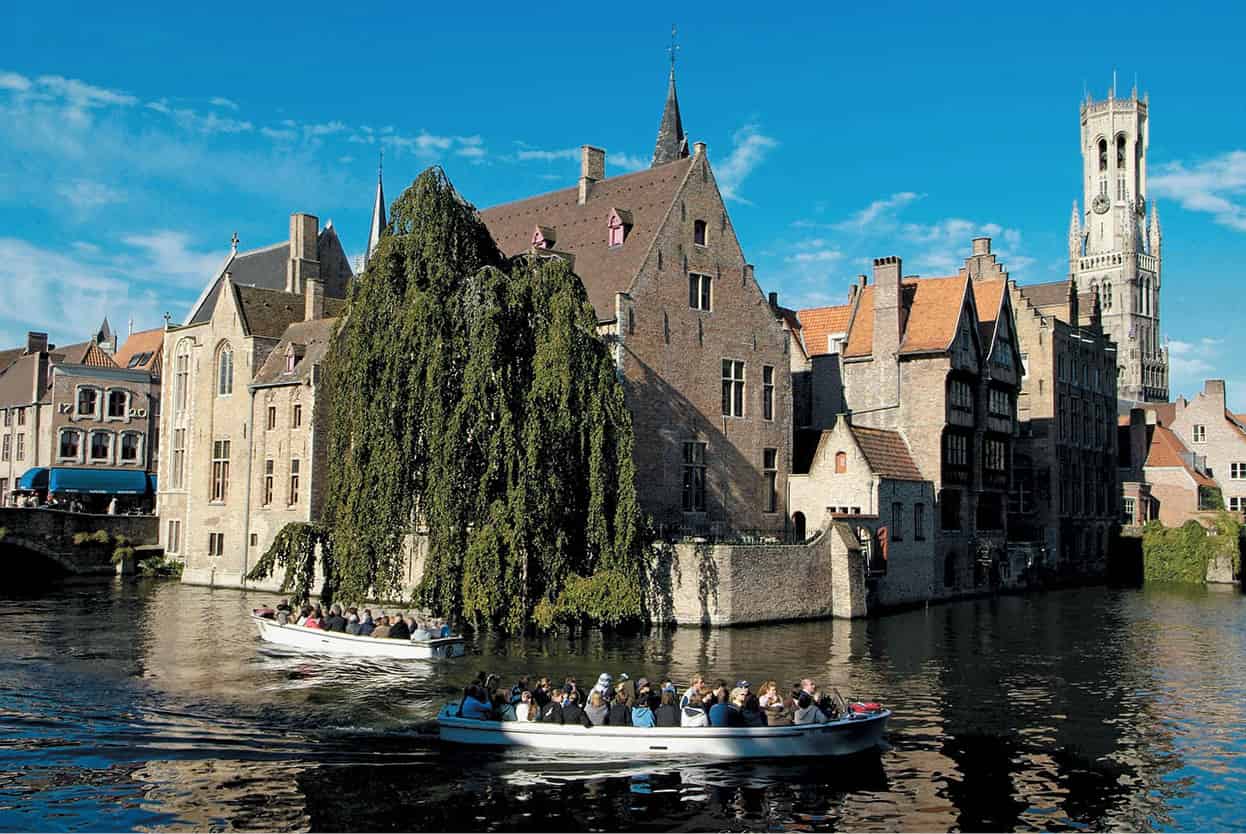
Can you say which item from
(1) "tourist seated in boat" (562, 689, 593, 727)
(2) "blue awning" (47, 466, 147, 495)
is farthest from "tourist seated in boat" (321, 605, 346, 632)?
(2) "blue awning" (47, 466, 147, 495)

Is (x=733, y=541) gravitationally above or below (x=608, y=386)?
below

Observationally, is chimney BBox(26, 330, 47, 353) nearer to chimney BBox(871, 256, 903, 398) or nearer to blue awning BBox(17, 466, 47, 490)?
blue awning BBox(17, 466, 47, 490)

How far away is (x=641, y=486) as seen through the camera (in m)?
38.7

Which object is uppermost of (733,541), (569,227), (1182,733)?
(569,227)

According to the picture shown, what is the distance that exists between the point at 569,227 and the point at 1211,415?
2025 inches

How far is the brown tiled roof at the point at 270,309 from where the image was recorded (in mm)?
49656

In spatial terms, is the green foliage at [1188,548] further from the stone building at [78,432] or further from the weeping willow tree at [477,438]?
the stone building at [78,432]

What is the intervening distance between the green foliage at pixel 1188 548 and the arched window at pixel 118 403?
5646 centimetres

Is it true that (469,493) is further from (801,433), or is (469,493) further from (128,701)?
(801,433)

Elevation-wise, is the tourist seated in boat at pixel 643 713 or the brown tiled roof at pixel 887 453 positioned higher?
the brown tiled roof at pixel 887 453

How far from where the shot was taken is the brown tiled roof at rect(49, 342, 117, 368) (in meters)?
65.8

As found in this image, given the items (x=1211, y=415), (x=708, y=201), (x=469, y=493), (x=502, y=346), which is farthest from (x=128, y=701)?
(x=1211, y=415)

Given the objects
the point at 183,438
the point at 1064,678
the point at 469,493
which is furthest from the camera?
the point at 183,438

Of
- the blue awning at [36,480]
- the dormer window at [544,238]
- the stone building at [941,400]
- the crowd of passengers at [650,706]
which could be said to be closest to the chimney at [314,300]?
the dormer window at [544,238]
